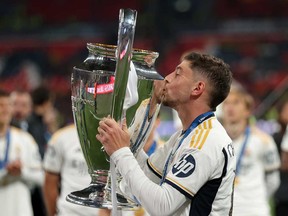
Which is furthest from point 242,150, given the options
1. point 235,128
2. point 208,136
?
point 208,136

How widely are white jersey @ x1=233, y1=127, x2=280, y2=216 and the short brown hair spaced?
Result: 3.06 meters

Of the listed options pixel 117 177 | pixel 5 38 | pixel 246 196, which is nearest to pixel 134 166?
pixel 117 177

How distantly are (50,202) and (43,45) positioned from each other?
17.2m

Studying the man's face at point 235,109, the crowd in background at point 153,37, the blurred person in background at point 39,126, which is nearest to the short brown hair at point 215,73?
the man's face at point 235,109

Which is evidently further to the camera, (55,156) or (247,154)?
(247,154)

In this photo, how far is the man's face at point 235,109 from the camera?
6877 mm

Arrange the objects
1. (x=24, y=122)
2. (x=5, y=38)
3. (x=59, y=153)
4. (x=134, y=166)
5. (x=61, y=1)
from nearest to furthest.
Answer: (x=134, y=166), (x=59, y=153), (x=24, y=122), (x=5, y=38), (x=61, y=1)

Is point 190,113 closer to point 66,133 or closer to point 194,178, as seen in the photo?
point 194,178

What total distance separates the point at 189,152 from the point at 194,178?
0.38ft

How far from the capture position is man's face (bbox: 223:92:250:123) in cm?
688

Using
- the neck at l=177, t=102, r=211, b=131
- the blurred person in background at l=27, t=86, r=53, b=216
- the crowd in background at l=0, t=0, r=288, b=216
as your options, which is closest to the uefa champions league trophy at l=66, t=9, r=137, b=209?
the neck at l=177, t=102, r=211, b=131

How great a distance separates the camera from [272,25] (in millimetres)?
22297

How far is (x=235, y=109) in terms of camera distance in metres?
6.88

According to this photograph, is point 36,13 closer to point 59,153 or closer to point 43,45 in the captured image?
point 43,45
